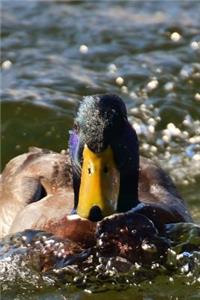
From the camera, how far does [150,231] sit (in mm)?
7246

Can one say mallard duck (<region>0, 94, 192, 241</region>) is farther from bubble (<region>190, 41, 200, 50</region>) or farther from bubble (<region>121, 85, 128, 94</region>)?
bubble (<region>190, 41, 200, 50</region>)

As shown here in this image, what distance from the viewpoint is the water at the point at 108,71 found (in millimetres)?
10359

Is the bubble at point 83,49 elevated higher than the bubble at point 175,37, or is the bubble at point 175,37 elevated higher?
the bubble at point 175,37

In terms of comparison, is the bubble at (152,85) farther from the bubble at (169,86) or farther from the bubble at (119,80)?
the bubble at (119,80)

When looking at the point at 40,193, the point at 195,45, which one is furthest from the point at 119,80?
the point at 40,193

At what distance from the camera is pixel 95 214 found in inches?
285

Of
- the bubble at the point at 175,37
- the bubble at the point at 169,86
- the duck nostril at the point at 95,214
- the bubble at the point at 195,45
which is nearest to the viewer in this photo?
the duck nostril at the point at 95,214

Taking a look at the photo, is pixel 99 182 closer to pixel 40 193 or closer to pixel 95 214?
pixel 95 214

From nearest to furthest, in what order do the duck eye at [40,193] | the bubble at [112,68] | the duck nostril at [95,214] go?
the duck nostril at [95,214], the duck eye at [40,193], the bubble at [112,68]

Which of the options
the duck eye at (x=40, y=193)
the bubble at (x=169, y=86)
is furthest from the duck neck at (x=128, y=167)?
the bubble at (x=169, y=86)

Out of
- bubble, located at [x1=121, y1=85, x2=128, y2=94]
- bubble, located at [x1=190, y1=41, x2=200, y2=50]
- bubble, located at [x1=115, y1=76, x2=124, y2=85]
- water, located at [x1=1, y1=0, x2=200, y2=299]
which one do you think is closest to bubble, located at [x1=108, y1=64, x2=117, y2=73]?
water, located at [x1=1, y1=0, x2=200, y2=299]

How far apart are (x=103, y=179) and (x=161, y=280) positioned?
2.42ft

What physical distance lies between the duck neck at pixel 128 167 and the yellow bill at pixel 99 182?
0.14m

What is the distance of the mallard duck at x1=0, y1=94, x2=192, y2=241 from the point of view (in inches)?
278
